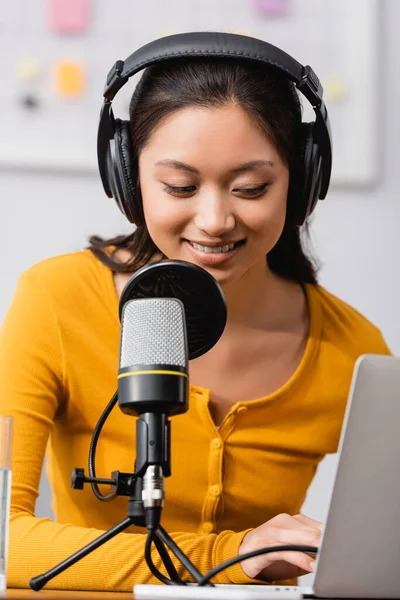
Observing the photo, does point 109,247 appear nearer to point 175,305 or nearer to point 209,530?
point 209,530

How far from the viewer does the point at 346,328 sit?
4.83 feet

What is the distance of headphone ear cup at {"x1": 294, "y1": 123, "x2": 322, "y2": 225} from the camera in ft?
3.93

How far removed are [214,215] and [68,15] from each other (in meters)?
1.01

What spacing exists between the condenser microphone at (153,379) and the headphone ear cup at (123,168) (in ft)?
1.53

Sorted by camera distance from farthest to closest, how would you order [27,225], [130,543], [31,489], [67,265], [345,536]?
[27,225], [67,265], [31,489], [130,543], [345,536]

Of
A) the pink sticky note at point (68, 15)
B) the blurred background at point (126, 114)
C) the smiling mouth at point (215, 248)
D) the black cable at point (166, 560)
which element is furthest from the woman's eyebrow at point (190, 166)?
the pink sticky note at point (68, 15)

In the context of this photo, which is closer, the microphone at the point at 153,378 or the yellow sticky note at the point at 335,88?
the microphone at the point at 153,378

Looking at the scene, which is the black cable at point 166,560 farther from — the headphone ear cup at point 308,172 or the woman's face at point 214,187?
the headphone ear cup at point 308,172

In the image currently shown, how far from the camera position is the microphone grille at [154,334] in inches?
28.9

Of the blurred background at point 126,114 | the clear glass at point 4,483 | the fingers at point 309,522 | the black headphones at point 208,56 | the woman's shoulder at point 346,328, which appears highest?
the blurred background at point 126,114

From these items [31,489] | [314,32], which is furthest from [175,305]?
[314,32]

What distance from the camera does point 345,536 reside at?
0.69 m

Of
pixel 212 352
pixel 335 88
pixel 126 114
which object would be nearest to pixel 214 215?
pixel 212 352

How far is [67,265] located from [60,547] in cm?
51
